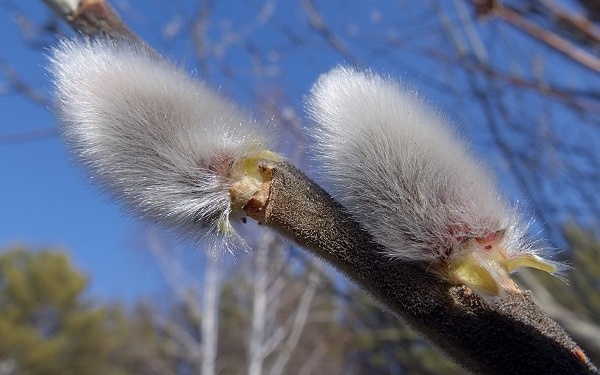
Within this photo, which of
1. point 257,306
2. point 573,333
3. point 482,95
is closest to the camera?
point 573,333

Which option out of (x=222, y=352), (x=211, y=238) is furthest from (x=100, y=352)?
(x=211, y=238)

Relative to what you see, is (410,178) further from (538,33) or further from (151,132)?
(538,33)

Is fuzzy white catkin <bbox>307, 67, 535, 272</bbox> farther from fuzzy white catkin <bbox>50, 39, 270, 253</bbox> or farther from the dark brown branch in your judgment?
the dark brown branch

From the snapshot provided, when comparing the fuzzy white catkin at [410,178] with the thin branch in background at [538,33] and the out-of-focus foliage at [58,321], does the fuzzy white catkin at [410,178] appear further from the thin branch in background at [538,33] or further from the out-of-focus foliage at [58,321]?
the out-of-focus foliage at [58,321]

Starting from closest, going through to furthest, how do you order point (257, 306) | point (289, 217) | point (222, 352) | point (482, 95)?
point (289, 217), point (482, 95), point (257, 306), point (222, 352)

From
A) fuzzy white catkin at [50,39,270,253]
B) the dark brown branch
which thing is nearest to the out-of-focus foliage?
the dark brown branch

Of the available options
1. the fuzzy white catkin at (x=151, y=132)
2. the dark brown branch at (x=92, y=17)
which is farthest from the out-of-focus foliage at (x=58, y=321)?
the fuzzy white catkin at (x=151, y=132)

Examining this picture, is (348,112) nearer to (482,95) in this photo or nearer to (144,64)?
(144,64)
